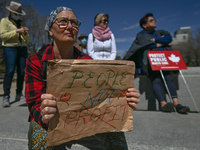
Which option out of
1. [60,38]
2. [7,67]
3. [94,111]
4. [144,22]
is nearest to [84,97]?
[94,111]

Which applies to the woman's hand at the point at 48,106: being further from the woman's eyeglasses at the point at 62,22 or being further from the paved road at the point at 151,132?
the paved road at the point at 151,132

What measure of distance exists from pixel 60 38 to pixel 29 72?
33 cm

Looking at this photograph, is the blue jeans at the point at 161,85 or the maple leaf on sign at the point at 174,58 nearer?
the blue jeans at the point at 161,85

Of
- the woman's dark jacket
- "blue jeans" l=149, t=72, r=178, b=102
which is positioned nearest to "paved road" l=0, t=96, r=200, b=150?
"blue jeans" l=149, t=72, r=178, b=102

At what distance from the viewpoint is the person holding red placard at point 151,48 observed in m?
2.70

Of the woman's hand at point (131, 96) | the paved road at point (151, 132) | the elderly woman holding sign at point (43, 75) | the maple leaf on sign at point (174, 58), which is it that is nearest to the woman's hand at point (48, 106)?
the elderly woman holding sign at point (43, 75)

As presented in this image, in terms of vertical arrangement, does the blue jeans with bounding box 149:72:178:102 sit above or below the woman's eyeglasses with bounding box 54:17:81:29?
below

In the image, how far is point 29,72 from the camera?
116 centimetres

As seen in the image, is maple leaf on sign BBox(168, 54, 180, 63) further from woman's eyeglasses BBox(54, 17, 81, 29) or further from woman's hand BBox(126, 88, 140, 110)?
woman's eyeglasses BBox(54, 17, 81, 29)

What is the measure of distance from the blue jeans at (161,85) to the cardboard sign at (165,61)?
0.16 meters

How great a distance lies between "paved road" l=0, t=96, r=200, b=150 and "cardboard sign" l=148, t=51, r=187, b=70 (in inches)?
32.3

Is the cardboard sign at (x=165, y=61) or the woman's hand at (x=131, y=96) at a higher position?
the cardboard sign at (x=165, y=61)

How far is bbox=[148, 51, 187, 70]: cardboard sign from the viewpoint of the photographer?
277 cm

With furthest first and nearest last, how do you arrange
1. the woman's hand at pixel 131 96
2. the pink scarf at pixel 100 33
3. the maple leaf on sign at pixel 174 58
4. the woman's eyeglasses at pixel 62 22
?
1. the maple leaf on sign at pixel 174 58
2. the pink scarf at pixel 100 33
3. the woman's eyeglasses at pixel 62 22
4. the woman's hand at pixel 131 96
